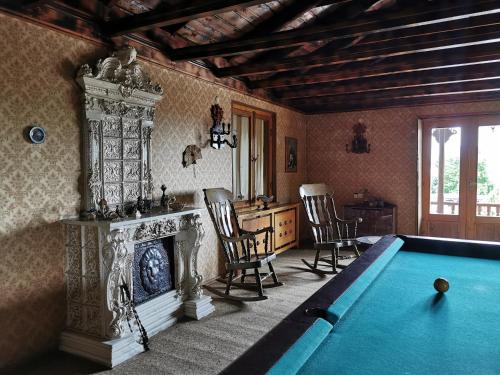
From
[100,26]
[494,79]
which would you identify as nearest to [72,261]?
[100,26]

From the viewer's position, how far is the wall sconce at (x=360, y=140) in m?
6.69

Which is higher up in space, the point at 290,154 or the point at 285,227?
the point at 290,154

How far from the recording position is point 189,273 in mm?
3658

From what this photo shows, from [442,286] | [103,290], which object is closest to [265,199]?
[103,290]

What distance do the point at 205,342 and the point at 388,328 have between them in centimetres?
200

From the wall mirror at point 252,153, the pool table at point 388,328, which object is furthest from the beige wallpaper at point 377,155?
the pool table at point 388,328

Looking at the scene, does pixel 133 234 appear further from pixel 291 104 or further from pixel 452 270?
pixel 291 104

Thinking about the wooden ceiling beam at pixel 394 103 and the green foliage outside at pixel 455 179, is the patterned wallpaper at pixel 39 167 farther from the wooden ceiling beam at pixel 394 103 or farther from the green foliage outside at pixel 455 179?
the green foliage outside at pixel 455 179

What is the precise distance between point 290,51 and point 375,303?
3721 mm

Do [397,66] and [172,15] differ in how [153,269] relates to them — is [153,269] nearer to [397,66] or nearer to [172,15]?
[172,15]

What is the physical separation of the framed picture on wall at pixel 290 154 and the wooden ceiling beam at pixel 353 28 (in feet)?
9.70

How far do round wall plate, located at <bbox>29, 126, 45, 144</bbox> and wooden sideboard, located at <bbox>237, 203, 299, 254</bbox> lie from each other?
257cm

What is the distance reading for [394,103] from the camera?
6.35 meters

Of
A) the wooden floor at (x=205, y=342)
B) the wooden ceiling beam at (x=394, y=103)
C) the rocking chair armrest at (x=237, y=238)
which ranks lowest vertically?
the wooden floor at (x=205, y=342)
